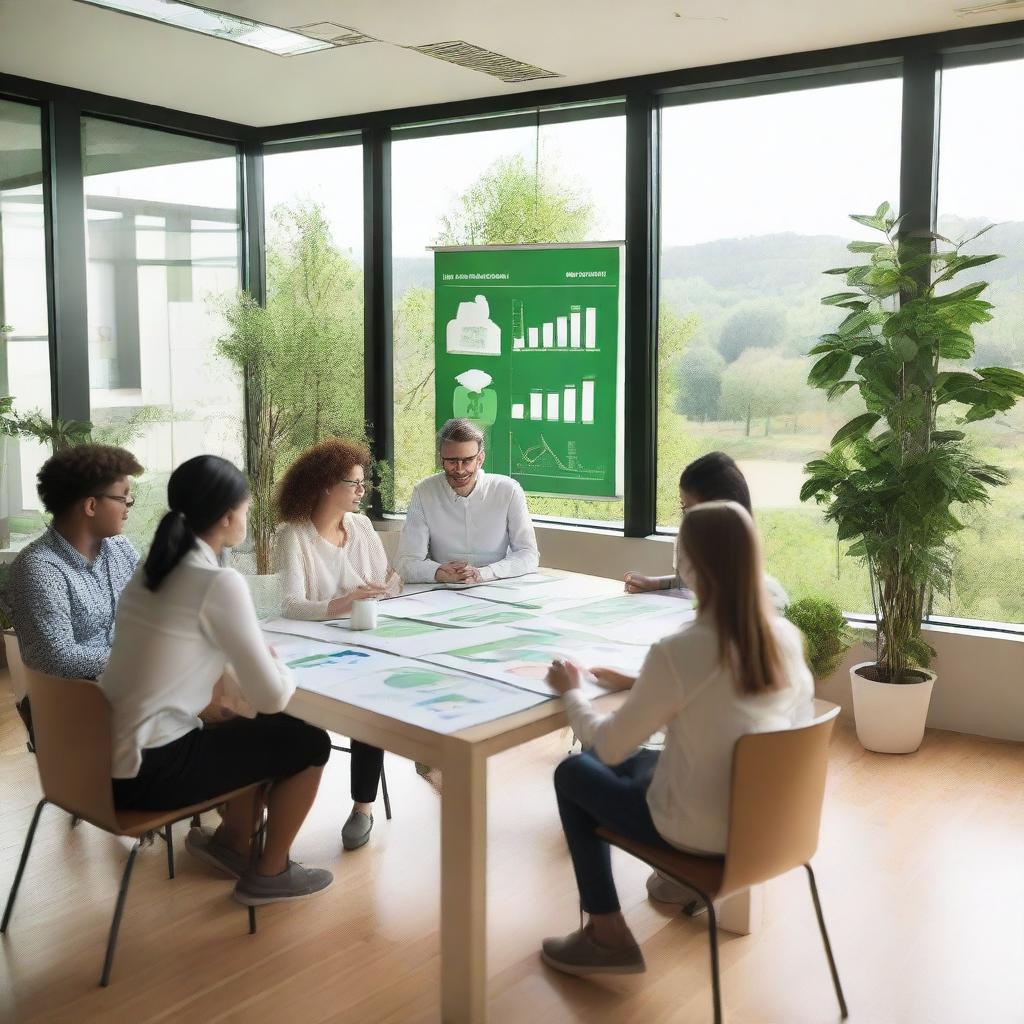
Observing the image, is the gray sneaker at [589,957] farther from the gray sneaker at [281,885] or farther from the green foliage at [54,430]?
the green foliage at [54,430]

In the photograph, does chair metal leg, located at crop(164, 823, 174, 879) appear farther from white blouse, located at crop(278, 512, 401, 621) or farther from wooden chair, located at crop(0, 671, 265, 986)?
white blouse, located at crop(278, 512, 401, 621)

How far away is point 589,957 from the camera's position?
290cm

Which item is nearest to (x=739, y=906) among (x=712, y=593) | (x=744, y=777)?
(x=744, y=777)

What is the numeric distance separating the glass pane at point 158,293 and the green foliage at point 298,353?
232 millimetres

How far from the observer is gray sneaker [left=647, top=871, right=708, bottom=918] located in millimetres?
3250

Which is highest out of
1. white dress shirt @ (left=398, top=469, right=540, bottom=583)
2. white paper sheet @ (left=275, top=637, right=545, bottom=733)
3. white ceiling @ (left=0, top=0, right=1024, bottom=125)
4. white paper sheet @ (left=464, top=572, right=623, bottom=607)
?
white ceiling @ (left=0, top=0, right=1024, bottom=125)

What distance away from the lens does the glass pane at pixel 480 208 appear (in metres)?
5.96

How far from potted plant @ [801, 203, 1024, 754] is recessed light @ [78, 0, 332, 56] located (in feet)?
8.70

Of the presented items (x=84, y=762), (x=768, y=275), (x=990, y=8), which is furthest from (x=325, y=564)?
(x=990, y=8)

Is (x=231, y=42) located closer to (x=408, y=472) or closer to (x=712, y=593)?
(x=408, y=472)

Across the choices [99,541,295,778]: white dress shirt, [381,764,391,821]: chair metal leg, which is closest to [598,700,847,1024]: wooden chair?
[99,541,295,778]: white dress shirt

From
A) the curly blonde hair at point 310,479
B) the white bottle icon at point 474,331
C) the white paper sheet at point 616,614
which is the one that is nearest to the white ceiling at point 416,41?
the white bottle icon at point 474,331

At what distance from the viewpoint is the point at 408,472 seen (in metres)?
6.83

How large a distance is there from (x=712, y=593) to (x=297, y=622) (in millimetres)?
1555
